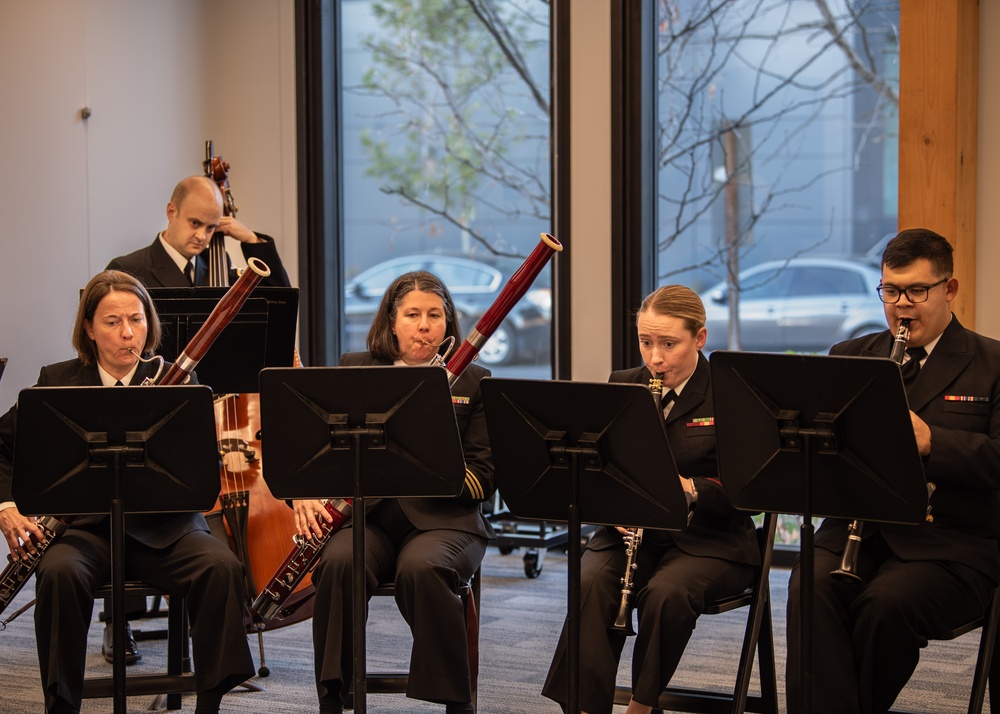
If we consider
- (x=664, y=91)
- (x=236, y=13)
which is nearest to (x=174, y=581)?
(x=664, y=91)

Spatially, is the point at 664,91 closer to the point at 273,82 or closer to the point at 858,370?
the point at 273,82

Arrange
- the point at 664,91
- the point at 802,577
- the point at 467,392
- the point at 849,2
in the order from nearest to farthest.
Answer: the point at 802,577 < the point at 467,392 < the point at 849,2 < the point at 664,91

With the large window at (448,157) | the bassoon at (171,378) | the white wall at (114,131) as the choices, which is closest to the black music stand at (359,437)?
the bassoon at (171,378)

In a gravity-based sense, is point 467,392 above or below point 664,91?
below

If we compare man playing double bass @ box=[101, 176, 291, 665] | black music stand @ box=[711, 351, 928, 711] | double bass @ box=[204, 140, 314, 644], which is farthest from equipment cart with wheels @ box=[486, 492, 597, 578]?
black music stand @ box=[711, 351, 928, 711]

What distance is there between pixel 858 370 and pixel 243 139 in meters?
4.09

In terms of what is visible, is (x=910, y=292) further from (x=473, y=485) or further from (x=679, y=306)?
(x=473, y=485)

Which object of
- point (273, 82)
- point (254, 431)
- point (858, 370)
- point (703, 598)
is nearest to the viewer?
point (858, 370)

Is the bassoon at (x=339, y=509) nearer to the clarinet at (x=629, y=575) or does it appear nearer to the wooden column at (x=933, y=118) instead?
the clarinet at (x=629, y=575)

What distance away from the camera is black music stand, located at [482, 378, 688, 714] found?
7.72ft

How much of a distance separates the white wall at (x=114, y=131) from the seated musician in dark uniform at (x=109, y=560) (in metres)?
1.60

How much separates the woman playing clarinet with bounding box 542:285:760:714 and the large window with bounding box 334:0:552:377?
237 cm

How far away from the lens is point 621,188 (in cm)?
504

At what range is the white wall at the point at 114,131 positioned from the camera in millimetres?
4637
